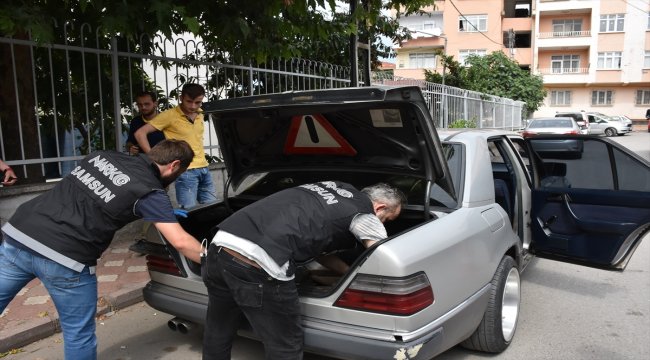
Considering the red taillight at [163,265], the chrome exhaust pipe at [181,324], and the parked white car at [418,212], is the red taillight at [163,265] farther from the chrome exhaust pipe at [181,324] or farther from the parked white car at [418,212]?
the chrome exhaust pipe at [181,324]

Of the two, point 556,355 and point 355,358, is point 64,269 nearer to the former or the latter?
point 355,358

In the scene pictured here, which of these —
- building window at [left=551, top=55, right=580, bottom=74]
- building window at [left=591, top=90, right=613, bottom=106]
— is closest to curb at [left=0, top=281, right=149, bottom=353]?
building window at [left=551, top=55, right=580, bottom=74]

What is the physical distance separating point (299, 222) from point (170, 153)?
2.66 ft

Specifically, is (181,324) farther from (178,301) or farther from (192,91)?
(192,91)

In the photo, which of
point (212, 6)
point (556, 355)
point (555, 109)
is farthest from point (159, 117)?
point (555, 109)

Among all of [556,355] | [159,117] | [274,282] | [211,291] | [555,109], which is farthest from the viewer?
[555,109]

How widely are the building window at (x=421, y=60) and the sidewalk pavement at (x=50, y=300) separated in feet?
A: 135

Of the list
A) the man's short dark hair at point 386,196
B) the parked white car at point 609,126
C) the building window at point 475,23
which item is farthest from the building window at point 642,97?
the man's short dark hair at point 386,196

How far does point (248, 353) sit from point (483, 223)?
1.74m

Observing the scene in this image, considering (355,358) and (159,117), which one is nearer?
(355,358)

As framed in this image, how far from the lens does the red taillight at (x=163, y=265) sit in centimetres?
300

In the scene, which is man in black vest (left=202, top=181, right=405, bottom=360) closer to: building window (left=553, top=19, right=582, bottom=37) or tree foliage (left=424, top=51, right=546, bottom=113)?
tree foliage (left=424, top=51, right=546, bottom=113)

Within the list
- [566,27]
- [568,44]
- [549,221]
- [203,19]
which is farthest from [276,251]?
[566,27]

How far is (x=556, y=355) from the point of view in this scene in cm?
322
